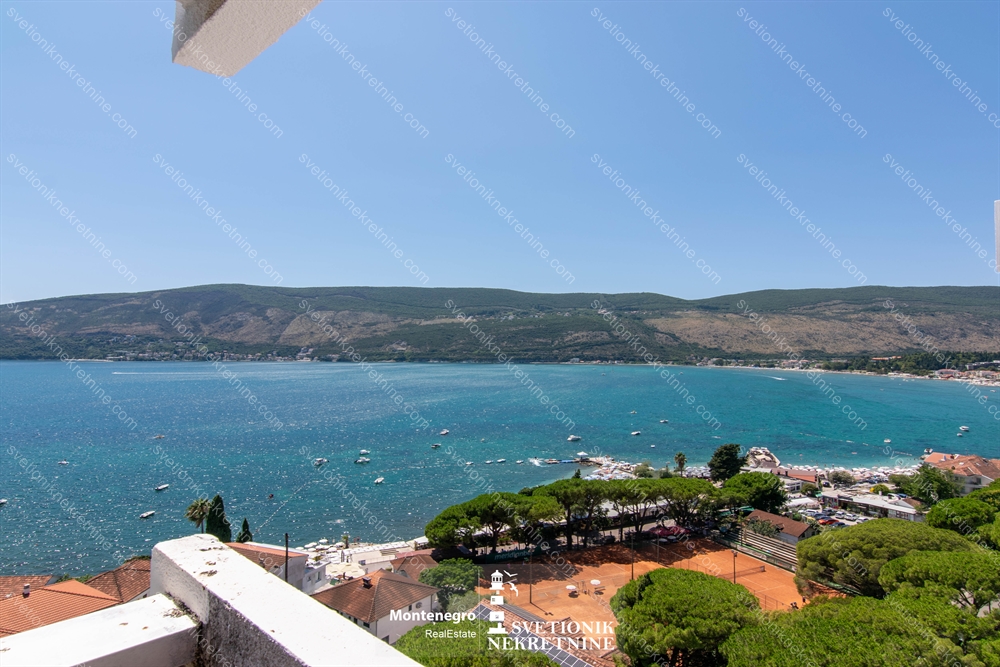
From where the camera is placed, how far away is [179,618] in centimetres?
121

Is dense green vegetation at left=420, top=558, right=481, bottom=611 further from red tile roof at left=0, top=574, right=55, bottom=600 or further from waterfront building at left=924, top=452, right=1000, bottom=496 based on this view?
waterfront building at left=924, top=452, right=1000, bottom=496

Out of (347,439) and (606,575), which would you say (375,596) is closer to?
(606,575)

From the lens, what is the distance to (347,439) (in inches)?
1663

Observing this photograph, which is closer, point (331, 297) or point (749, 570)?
point (749, 570)

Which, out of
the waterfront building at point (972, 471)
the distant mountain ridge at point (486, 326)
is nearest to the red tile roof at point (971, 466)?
the waterfront building at point (972, 471)

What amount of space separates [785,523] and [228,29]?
80.1 ft

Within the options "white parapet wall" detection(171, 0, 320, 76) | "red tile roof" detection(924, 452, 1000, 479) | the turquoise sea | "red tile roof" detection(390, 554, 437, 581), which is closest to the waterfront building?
"red tile roof" detection(924, 452, 1000, 479)

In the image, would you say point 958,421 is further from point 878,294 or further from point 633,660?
point 878,294

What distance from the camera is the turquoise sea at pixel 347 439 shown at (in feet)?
79.2

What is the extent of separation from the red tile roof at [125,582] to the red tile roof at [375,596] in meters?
4.46

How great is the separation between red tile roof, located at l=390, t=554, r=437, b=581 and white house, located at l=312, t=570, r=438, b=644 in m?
1.91

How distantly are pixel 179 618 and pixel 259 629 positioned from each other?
1.07ft

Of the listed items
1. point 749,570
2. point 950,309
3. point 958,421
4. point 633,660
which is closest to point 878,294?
point 950,309

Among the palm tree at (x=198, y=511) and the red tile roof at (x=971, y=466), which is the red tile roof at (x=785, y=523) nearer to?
the red tile roof at (x=971, y=466)
